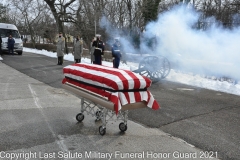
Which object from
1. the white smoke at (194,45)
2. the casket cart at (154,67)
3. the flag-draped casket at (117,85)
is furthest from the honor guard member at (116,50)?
the flag-draped casket at (117,85)

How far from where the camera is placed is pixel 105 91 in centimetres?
413

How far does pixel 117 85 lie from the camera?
3.93 metres

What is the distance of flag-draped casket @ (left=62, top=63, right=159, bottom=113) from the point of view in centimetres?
397

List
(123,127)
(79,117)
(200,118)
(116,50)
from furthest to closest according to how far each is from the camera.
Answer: (116,50)
(200,118)
(79,117)
(123,127)

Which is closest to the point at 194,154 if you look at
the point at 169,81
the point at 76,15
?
the point at 169,81

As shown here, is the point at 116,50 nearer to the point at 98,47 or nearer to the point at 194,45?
the point at 98,47

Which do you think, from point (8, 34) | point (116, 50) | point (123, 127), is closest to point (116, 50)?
point (116, 50)

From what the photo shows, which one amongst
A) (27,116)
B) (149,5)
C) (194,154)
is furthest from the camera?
(149,5)

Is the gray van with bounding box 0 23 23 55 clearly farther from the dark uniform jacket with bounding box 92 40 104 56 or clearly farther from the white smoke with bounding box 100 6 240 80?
the white smoke with bounding box 100 6 240 80

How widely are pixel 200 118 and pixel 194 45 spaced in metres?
5.97

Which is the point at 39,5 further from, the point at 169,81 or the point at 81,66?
the point at 81,66

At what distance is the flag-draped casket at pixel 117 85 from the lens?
3.97m

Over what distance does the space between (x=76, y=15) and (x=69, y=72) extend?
20.7 metres

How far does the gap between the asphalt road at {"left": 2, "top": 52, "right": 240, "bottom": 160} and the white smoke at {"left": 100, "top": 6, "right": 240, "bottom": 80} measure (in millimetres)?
2170
